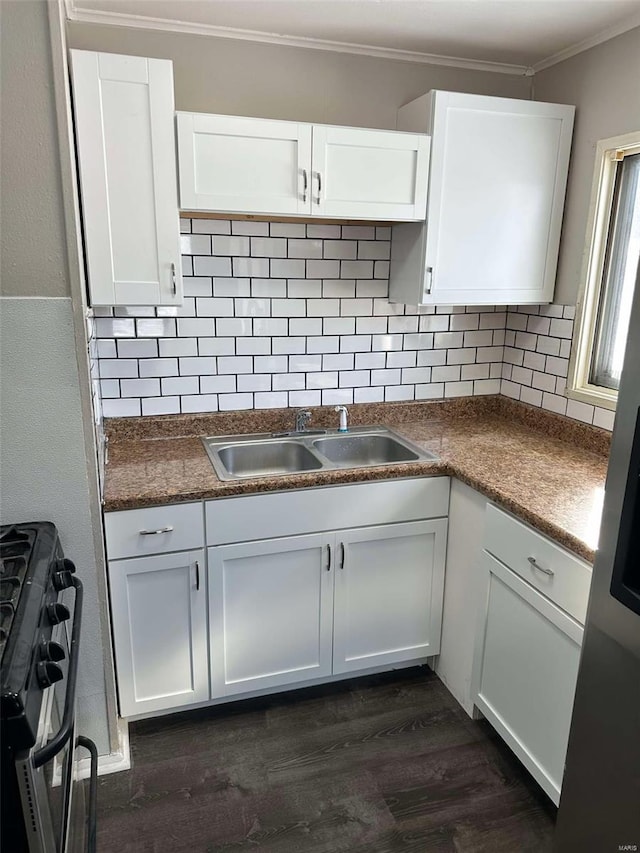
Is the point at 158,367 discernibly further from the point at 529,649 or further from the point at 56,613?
the point at 529,649

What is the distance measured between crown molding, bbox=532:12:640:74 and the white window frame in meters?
0.33

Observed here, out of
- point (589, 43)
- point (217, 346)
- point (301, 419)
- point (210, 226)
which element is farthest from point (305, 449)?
point (589, 43)

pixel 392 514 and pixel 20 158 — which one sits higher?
pixel 20 158

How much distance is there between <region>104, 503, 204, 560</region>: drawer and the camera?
6.05ft

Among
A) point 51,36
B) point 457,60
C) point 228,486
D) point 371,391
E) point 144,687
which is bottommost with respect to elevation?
point 144,687

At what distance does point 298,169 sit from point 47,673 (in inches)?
65.6

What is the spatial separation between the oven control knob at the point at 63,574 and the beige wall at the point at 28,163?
2.25 ft

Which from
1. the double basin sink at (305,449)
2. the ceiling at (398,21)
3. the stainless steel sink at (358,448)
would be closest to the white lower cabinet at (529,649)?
the double basin sink at (305,449)

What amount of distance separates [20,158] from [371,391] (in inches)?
63.2

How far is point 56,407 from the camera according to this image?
1593 mm

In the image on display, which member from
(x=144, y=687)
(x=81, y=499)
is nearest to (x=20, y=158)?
(x=81, y=499)

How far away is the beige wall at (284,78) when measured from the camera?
2.08 meters

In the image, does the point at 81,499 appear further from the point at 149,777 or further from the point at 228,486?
the point at 149,777

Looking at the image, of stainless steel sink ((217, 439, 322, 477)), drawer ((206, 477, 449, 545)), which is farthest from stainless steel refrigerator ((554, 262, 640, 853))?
stainless steel sink ((217, 439, 322, 477))
